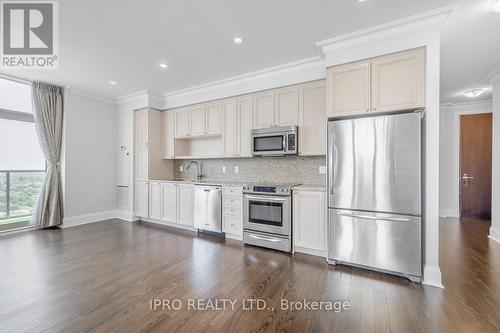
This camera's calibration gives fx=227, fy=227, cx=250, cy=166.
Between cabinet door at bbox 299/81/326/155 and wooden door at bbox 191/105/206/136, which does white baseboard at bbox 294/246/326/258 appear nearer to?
cabinet door at bbox 299/81/326/155

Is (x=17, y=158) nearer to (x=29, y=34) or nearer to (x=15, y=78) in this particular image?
(x=15, y=78)

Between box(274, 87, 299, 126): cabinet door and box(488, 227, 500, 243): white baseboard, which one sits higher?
box(274, 87, 299, 126): cabinet door

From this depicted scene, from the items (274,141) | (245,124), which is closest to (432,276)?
(274,141)

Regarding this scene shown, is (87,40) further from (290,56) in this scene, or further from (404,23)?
(404,23)

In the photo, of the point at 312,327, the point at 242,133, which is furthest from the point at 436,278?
the point at 242,133

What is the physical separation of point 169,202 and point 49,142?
2.65 metres

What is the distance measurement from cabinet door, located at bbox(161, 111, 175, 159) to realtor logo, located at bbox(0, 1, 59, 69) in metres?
2.08

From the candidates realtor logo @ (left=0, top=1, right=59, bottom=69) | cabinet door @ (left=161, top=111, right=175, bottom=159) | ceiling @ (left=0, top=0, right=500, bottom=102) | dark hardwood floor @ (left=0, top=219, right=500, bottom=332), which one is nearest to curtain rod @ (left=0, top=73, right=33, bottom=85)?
ceiling @ (left=0, top=0, right=500, bottom=102)

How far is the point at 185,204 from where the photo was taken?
454 cm

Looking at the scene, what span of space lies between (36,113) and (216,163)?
356 cm

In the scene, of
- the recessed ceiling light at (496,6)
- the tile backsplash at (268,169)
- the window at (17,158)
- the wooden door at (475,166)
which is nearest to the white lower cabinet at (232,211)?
the tile backsplash at (268,169)

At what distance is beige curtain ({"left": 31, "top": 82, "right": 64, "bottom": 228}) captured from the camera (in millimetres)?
4395

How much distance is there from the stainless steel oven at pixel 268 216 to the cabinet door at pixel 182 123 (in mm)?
2142

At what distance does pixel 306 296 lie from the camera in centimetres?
217
